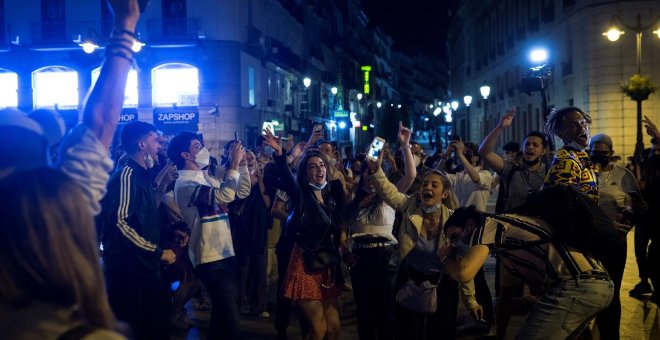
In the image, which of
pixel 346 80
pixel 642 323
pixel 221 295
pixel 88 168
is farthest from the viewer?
pixel 346 80

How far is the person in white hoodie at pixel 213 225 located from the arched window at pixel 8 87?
32.5 meters

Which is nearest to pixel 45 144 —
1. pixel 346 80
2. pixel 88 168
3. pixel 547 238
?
pixel 88 168

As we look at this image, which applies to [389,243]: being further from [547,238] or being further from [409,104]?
[409,104]

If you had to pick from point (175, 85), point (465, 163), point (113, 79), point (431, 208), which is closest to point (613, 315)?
A: point (431, 208)

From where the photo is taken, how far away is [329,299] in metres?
6.06

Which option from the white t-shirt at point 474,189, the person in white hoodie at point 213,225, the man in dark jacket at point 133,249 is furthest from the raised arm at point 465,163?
the man in dark jacket at point 133,249

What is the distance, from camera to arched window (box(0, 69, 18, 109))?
3528cm

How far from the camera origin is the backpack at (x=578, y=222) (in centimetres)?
389

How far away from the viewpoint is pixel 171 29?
112 feet

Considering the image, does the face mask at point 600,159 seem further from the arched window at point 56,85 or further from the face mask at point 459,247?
the arched window at point 56,85

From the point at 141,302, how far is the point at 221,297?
31.1 inches

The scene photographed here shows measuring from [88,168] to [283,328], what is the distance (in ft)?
16.0

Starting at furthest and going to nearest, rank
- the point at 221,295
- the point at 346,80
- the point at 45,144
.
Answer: the point at 346,80 < the point at 221,295 < the point at 45,144

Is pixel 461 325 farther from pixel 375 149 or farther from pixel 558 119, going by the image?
pixel 558 119
